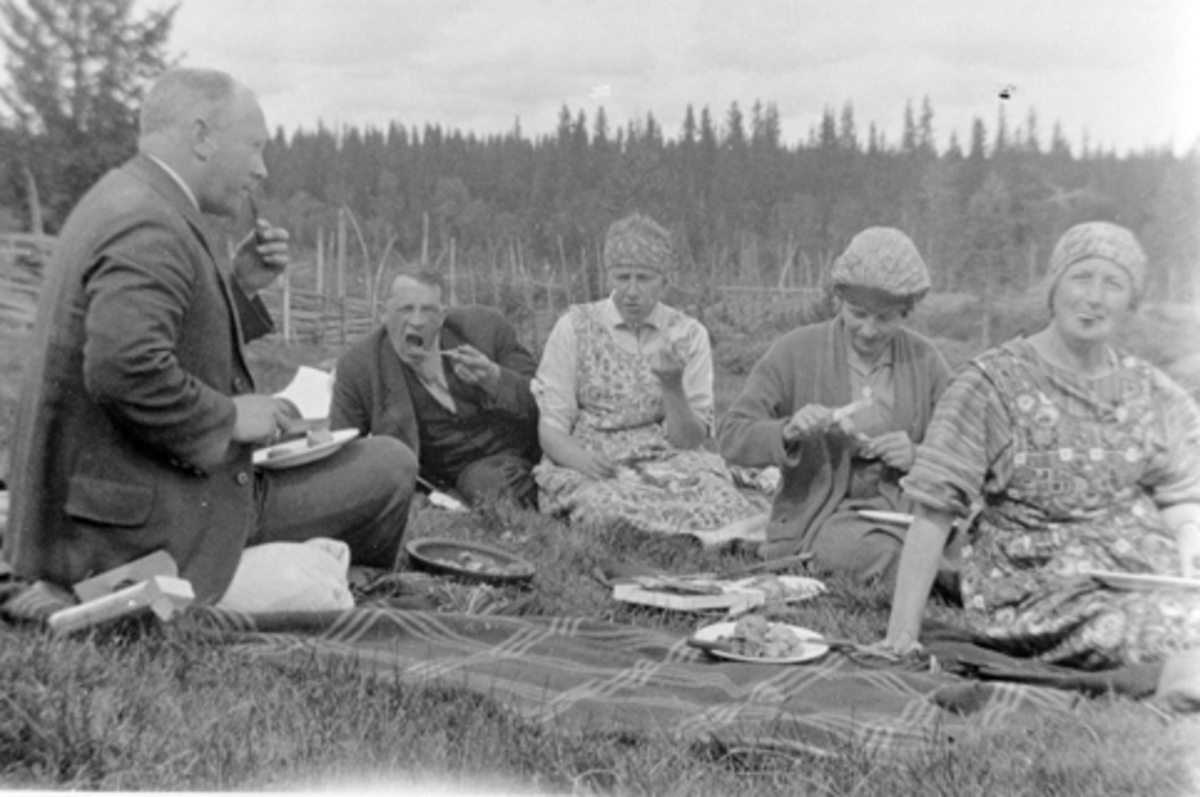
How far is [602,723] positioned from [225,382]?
5.44 ft

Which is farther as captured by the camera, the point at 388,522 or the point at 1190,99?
the point at 388,522

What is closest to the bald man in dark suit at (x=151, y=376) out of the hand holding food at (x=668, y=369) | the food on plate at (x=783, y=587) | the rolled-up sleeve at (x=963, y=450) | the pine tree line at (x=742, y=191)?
the pine tree line at (x=742, y=191)

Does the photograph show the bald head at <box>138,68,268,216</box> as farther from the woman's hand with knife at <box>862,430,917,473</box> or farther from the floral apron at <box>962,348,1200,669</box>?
the woman's hand with knife at <box>862,430,917,473</box>

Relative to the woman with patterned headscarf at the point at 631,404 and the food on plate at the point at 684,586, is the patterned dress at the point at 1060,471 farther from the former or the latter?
the woman with patterned headscarf at the point at 631,404

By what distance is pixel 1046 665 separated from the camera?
3791 millimetres

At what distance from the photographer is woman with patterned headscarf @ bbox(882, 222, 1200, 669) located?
149 inches

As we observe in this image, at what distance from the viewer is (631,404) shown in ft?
21.0

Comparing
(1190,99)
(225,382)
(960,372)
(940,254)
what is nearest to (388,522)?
(225,382)

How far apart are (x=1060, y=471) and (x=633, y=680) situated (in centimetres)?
136

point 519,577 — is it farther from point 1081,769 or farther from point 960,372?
point 1081,769

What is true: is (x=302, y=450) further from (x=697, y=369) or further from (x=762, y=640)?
(x=697, y=369)

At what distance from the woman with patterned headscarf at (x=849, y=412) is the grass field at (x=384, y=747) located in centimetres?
205

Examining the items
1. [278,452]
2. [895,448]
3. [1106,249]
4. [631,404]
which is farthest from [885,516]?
[278,452]

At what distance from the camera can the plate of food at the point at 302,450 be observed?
14.9ft
